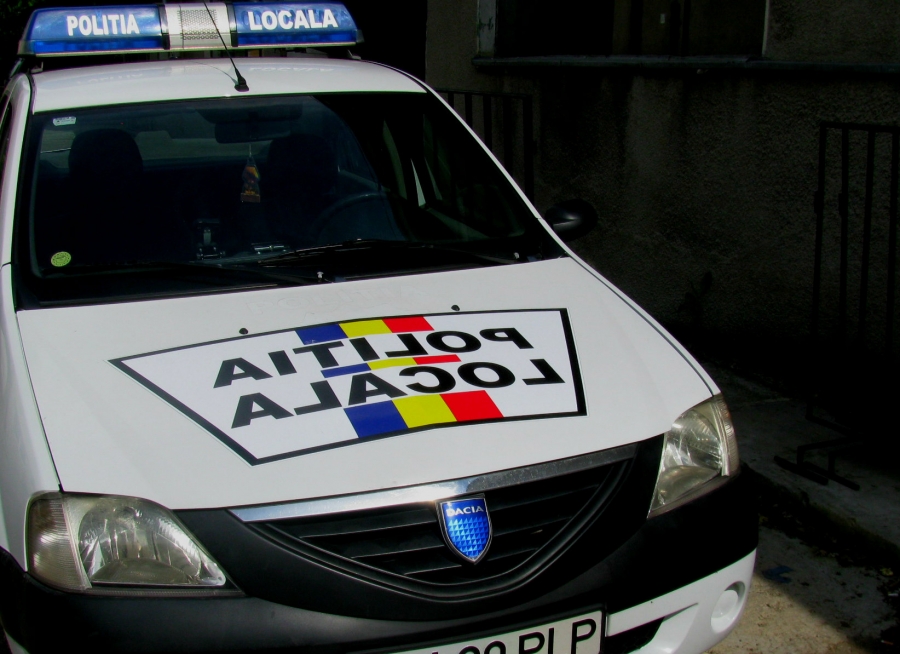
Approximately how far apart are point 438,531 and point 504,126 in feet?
14.6

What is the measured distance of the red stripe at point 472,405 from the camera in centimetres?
237

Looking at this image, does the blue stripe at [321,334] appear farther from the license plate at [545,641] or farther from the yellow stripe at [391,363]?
the license plate at [545,641]

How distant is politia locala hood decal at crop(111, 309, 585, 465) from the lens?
2307 millimetres

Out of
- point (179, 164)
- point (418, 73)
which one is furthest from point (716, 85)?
point (418, 73)

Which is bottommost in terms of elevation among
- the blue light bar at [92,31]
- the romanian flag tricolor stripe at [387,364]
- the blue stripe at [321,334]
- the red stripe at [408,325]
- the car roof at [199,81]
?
the romanian flag tricolor stripe at [387,364]

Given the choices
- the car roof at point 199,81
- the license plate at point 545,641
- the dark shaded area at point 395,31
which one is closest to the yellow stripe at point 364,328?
the license plate at point 545,641

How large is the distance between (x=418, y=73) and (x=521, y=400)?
7963mm

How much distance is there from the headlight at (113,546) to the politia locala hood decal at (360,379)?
23cm

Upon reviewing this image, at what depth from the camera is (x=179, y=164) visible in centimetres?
336

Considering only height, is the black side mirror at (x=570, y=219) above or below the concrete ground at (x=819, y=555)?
above

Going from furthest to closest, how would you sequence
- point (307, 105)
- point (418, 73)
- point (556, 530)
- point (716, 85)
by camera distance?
point (418, 73) → point (716, 85) → point (307, 105) → point (556, 530)

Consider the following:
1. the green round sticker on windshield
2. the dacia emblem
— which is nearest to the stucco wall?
the dacia emblem

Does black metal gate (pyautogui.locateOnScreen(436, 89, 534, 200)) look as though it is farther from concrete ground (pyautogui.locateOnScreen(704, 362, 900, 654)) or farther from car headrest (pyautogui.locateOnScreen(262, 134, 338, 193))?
car headrest (pyautogui.locateOnScreen(262, 134, 338, 193))

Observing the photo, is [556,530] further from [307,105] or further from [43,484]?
[307,105]
